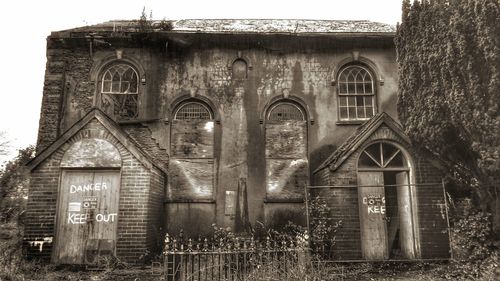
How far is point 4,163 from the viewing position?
18156 mm

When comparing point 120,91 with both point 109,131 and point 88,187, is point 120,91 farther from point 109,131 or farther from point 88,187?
point 88,187

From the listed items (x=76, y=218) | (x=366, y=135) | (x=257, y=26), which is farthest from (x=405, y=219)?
(x=76, y=218)

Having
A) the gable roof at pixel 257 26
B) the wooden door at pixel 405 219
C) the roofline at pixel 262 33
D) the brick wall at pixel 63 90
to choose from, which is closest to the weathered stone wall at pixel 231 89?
the brick wall at pixel 63 90

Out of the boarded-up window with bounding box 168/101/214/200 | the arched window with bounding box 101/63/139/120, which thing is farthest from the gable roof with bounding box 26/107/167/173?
the arched window with bounding box 101/63/139/120

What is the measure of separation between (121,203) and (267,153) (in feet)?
15.6

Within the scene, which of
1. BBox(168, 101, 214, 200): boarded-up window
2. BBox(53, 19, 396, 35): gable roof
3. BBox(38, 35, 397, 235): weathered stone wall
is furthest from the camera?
BBox(53, 19, 396, 35): gable roof

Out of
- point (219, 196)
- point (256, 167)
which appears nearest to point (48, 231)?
point (219, 196)

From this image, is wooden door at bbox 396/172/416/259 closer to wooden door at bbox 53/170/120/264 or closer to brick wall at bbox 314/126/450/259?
brick wall at bbox 314/126/450/259

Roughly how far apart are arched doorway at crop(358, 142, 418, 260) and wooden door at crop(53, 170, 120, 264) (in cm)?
648

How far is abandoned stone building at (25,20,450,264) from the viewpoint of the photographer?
10.3 metres

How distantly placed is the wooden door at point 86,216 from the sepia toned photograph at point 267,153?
3 cm

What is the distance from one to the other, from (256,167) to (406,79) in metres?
5.11

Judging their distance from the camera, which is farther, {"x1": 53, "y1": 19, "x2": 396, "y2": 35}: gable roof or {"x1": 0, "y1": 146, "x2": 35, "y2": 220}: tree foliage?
{"x1": 0, "y1": 146, "x2": 35, "y2": 220}: tree foliage

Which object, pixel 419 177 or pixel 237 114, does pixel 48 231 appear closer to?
pixel 237 114
